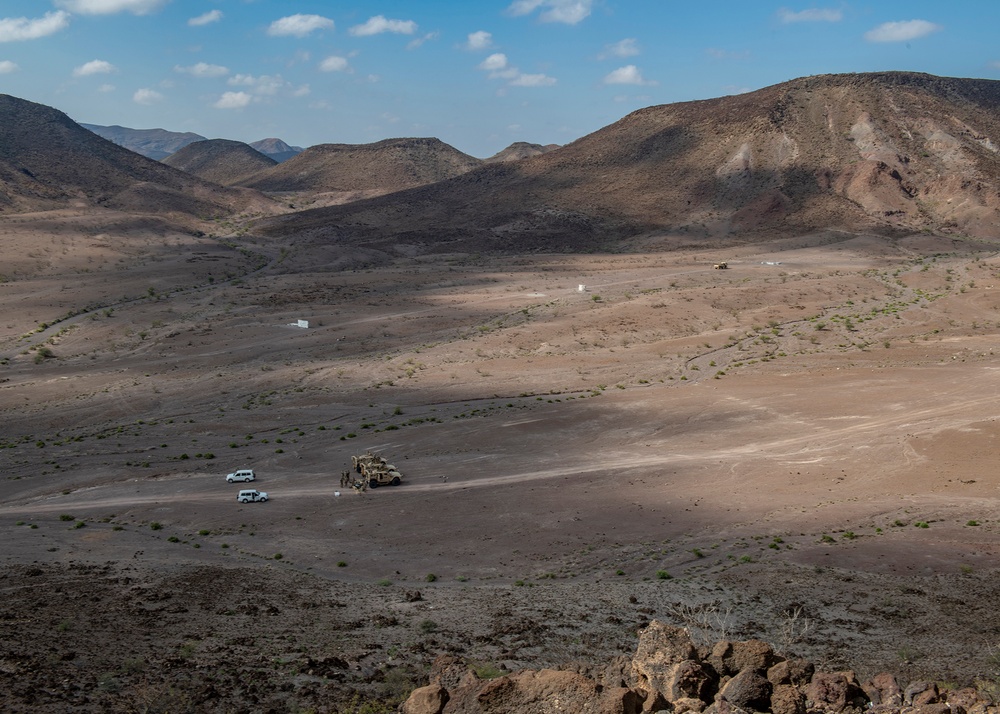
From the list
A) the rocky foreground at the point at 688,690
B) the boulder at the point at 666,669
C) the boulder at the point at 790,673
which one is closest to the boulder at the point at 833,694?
the rocky foreground at the point at 688,690

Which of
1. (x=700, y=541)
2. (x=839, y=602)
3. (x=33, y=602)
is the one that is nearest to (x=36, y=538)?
(x=33, y=602)

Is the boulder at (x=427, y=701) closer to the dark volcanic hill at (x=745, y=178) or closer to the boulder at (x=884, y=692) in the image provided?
the boulder at (x=884, y=692)

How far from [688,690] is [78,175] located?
467 ft

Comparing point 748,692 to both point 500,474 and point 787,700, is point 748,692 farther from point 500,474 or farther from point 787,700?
point 500,474

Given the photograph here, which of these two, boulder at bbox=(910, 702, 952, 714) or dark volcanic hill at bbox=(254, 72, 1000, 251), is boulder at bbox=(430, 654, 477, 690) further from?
dark volcanic hill at bbox=(254, 72, 1000, 251)

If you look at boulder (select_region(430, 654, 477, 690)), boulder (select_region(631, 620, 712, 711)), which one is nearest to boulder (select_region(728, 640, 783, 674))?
boulder (select_region(631, 620, 712, 711))

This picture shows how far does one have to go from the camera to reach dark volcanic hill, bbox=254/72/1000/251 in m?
110

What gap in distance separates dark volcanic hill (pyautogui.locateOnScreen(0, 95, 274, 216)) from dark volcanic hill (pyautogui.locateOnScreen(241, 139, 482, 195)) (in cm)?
2851

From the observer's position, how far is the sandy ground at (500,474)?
64.8 feet

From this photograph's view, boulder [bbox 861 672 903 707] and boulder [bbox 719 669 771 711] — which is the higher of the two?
boulder [bbox 719 669 771 711]

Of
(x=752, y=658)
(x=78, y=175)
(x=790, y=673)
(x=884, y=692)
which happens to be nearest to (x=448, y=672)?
(x=752, y=658)

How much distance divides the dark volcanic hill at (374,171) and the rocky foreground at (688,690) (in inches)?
6307

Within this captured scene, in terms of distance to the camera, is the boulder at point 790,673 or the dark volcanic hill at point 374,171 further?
the dark volcanic hill at point 374,171

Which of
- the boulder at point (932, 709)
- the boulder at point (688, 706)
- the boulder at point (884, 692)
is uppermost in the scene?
the boulder at point (688, 706)
